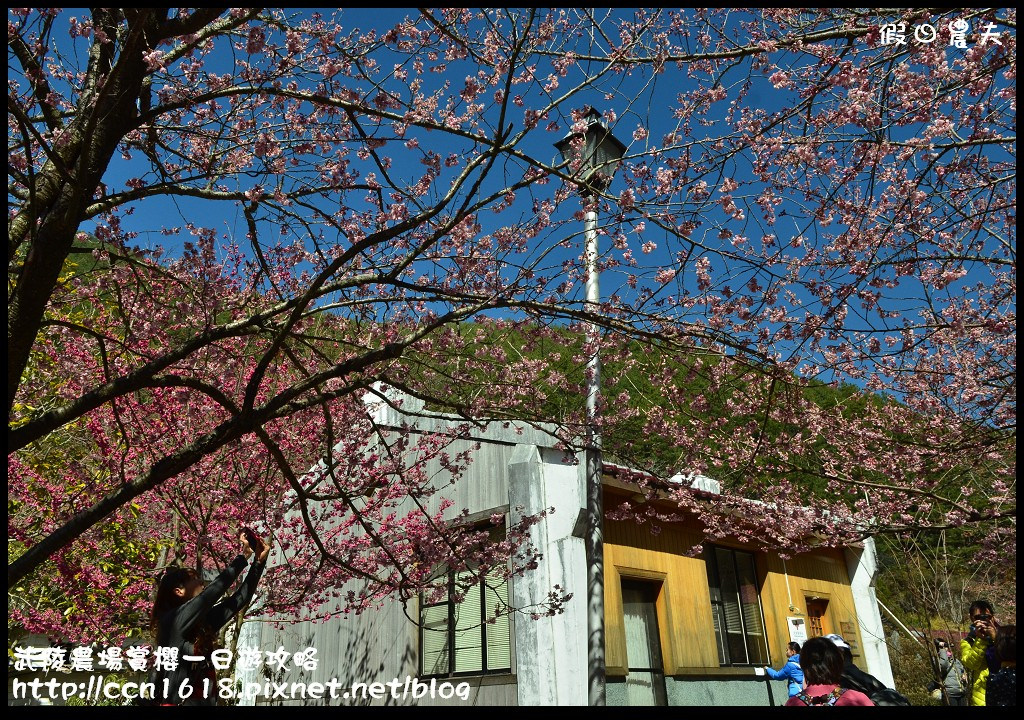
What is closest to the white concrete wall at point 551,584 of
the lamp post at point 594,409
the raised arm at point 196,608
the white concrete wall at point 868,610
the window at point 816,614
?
the lamp post at point 594,409

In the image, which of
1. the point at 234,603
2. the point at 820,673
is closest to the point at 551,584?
the point at 820,673

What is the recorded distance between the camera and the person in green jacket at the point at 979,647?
548 centimetres

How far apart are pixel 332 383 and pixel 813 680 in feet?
19.9

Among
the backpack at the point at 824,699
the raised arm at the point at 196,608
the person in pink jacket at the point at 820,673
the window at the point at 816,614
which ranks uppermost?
the window at the point at 816,614

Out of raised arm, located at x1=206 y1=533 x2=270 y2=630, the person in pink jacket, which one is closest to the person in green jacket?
the person in pink jacket

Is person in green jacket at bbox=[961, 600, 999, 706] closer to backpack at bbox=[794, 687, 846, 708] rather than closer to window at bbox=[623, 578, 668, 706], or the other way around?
backpack at bbox=[794, 687, 846, 708]

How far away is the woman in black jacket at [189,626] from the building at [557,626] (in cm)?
334

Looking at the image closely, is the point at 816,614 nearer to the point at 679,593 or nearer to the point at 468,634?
the point at 679,593

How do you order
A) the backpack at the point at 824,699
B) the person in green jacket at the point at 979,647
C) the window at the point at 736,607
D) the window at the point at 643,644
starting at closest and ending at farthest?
the backpack at the point at 824,699, the person in green jacket at the point at 979,647, the window at the point at 643,644, the window at the point at 736,607

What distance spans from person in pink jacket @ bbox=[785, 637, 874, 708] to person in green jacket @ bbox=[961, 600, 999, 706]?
2.08 meters

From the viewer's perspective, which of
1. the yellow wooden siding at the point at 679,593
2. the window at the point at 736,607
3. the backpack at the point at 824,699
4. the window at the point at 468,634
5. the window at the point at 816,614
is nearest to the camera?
the backpack at the point at 824,699

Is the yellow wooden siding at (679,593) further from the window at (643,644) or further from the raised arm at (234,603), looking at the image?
the raised arm at (234,603)

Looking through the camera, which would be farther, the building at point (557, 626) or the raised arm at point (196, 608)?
the building at point (557, 626)

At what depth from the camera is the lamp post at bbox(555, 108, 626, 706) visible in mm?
5203
